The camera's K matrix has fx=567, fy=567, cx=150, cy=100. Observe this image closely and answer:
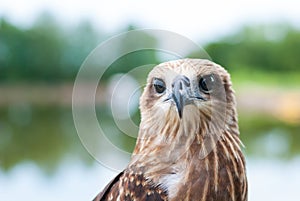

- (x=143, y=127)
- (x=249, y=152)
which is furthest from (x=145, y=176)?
(x=249, y=152)

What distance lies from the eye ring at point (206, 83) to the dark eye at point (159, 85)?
0.05 metres

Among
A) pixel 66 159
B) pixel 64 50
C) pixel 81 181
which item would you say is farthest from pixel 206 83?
pixel 64 50

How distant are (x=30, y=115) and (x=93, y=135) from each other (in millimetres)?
5780

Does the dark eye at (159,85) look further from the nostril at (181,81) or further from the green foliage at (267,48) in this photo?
the green foliage at (267,48)

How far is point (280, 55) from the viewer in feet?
17.6

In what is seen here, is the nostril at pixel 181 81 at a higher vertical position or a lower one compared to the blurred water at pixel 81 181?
lower

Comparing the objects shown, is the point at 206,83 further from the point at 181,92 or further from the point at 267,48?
the point at 267,48

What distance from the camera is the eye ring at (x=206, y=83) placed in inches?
28.3

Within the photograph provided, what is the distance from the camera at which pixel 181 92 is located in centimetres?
68

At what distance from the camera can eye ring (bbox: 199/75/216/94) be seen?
72 centimetres

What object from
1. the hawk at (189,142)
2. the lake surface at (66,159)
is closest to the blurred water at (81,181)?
the lake surface at (66,159)

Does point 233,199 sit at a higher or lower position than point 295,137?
lower

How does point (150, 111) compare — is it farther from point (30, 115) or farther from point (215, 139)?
point (30, 115)

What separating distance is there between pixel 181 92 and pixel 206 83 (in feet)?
0.18
